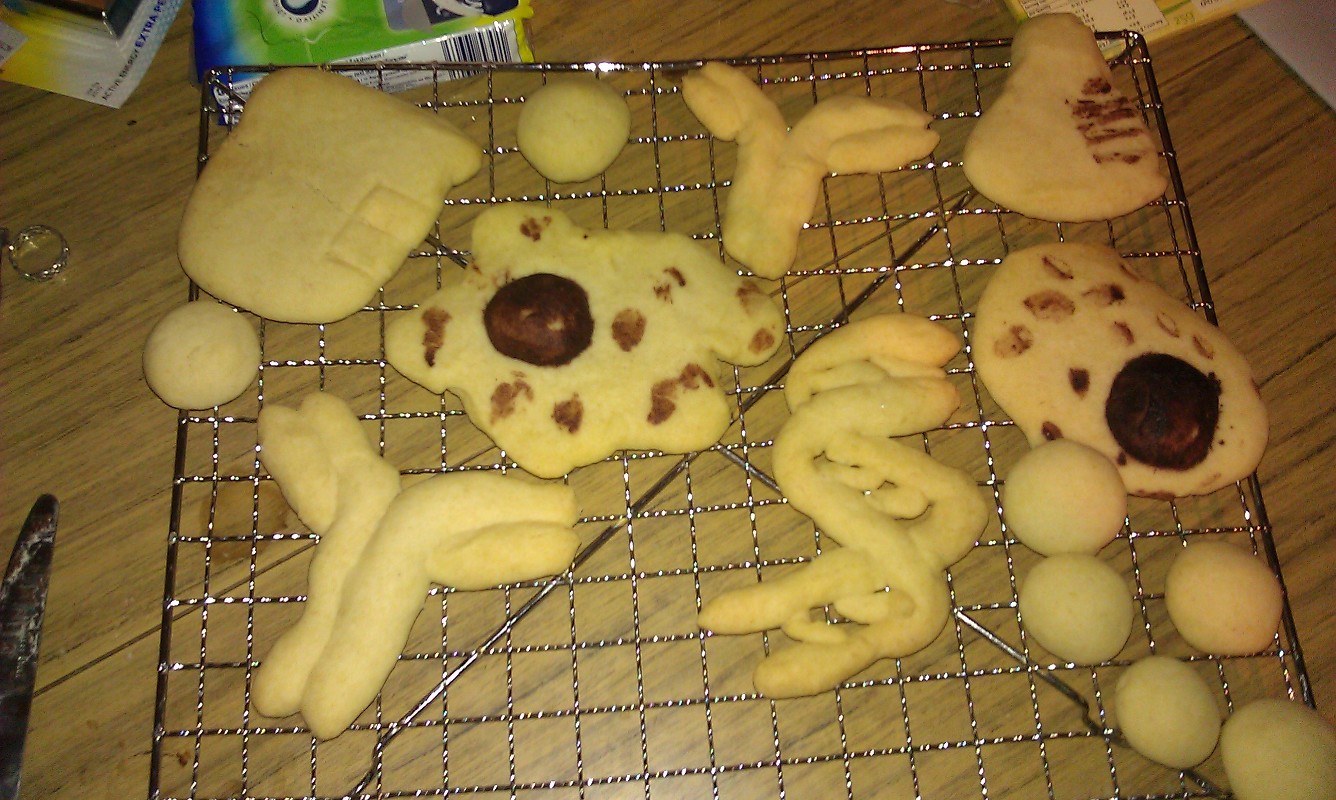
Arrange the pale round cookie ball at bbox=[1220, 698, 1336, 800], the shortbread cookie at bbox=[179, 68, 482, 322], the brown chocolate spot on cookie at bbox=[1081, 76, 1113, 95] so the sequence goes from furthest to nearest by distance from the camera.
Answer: the brown chocolate spot on cookie at bbox=[1081, 76, 1113, 95]
the shortbread cookie at bbox=[179, 68, 482, 322]
the pale round cookie ball at bbox=[1220, 698, 1336, 800]

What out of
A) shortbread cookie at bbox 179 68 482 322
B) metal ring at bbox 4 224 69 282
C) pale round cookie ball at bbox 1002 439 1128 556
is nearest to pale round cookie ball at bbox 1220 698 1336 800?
pale round cookie ball at bbox 1002 439 1128 556

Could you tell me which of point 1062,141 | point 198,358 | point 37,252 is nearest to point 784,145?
point 1062,141

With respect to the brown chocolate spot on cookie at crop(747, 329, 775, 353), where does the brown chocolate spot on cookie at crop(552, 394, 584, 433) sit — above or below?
below

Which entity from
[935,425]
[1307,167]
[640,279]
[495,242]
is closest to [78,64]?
[495,242]

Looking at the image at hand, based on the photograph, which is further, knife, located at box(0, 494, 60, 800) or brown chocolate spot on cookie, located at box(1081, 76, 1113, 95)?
brown chocolate spot on cookie, located at box(1081, 76, 1113, 95)

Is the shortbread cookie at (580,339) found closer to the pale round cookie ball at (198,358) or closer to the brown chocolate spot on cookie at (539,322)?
the brown chocolate spot on cookie at (539,322)

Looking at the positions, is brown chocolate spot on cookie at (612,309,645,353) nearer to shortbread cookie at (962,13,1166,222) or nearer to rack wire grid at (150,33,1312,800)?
rack wire grid at (150,33,1312,800)

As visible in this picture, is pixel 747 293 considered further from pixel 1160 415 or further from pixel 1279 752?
pixel 1279 752

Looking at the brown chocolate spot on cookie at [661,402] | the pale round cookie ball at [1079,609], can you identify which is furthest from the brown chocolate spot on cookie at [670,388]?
the pale round cookie ball at [1079,609]
